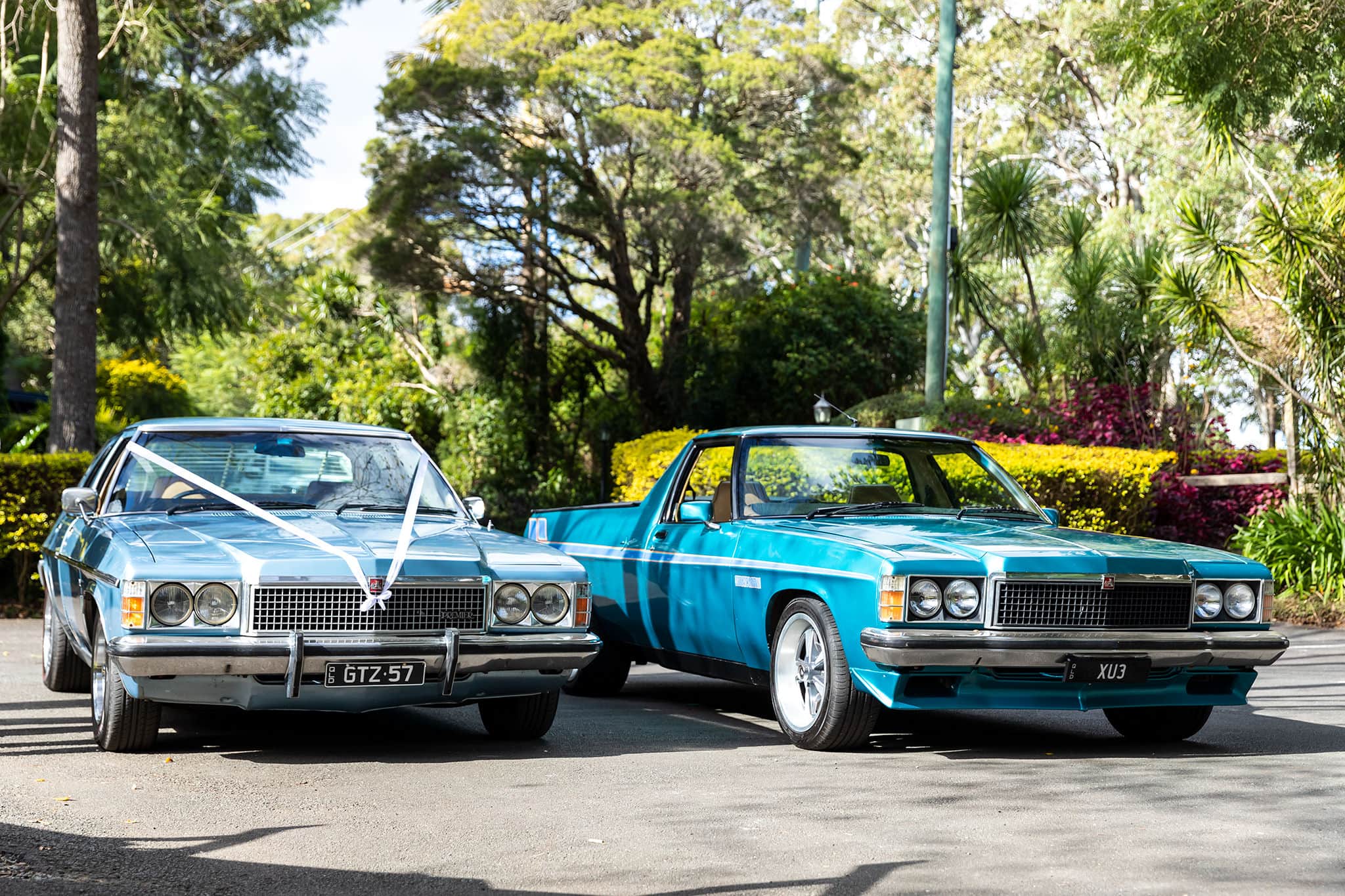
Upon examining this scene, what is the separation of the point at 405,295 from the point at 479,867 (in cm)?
2276

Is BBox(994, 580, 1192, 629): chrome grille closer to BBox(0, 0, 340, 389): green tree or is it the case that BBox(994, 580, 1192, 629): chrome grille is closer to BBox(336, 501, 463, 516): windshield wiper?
BBox(336, 501, 463, 516): windshield wiper

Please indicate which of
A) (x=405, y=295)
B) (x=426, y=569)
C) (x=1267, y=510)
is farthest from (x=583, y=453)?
(x=426, y=569)

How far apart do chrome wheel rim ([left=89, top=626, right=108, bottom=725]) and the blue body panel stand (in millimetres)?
3151

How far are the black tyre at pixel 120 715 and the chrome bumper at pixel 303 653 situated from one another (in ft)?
1.10

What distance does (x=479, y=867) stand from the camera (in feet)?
16.6

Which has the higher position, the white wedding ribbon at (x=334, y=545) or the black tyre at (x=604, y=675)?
the white wedding ribbon at (x=334, y=545)

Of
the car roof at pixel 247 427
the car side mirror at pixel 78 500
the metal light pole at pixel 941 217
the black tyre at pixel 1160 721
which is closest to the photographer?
the black tyre at pixel 1160 721

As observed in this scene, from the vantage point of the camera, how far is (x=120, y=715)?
700 cm

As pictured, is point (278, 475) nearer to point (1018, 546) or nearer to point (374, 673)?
point (374, 673)

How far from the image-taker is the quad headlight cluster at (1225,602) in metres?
7.49

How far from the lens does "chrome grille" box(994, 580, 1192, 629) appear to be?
7074mm

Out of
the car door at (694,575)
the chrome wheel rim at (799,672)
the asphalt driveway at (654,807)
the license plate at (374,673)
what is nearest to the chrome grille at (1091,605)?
the asphalt driveway at (654,807)

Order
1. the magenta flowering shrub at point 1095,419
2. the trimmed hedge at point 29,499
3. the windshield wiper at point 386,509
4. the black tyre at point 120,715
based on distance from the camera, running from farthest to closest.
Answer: the magenta flowering shrub at point 1095,419
the trimmed hedge at point 29,499
the windshield wiper at point 386,509
the black tyre at point 120,715

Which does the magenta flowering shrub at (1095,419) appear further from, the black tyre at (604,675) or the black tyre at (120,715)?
the black tyre at (120,715)
